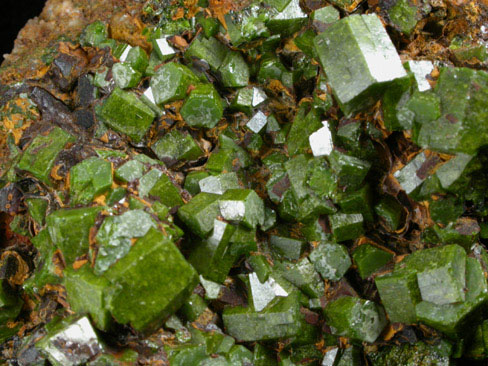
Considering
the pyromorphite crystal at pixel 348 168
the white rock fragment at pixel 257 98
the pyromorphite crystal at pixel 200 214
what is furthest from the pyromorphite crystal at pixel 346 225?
the white rock fragment at pixel 257 98

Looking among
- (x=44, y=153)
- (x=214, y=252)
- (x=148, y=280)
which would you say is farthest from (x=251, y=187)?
(x=44, y=153)

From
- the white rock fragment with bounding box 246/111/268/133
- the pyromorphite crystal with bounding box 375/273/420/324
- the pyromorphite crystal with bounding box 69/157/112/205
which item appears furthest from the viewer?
the white rock fragment with bounding box 246/111/268/133

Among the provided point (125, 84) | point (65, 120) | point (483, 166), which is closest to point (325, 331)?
point (483, 166)

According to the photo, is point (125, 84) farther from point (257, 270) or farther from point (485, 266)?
point (485, 266)

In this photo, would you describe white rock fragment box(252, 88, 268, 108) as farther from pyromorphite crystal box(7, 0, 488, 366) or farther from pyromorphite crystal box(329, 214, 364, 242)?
pyromorphite crystal box(329, 214, 364, 242)

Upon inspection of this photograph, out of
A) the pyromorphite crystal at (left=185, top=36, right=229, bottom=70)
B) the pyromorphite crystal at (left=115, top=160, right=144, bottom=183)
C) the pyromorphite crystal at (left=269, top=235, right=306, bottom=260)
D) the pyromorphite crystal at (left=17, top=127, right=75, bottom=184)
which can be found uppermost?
the pyromorphite crystal at (left=185, top=36, right=229, bottom=70)

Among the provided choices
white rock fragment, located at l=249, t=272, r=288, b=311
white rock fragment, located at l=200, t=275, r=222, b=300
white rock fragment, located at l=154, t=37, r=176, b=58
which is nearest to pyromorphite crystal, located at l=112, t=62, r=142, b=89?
white rock fragment, located at l=154, t=37, r=176, b=58

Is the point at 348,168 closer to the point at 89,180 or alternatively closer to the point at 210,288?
the point at 210,288
